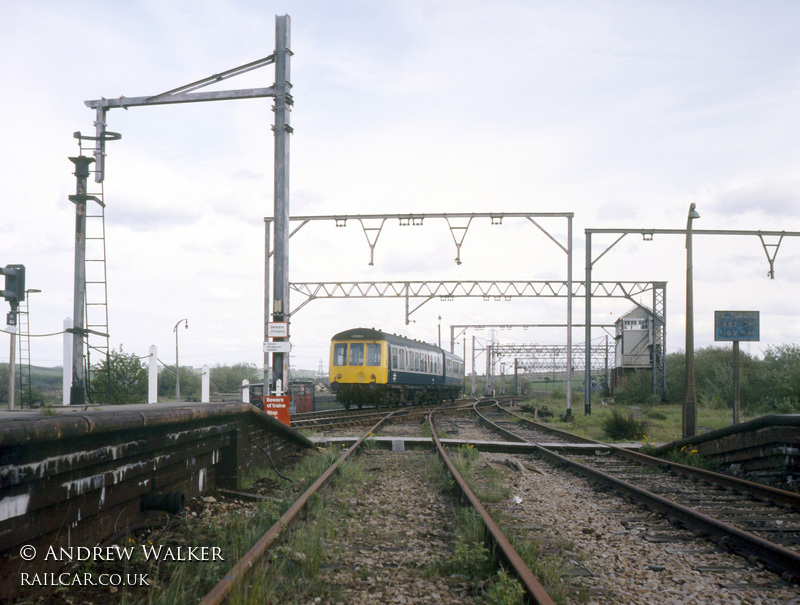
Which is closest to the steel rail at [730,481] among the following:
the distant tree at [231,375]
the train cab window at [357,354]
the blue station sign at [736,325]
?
the blue station sign at [736,325]

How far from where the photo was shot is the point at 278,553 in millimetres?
4719

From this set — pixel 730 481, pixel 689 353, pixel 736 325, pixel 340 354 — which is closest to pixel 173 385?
pixel 340 354

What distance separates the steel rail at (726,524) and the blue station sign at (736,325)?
4768 millimetres

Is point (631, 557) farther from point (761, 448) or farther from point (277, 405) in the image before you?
point (277, 405)

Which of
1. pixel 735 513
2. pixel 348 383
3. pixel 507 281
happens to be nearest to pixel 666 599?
pixel 735 513

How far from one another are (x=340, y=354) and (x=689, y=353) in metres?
16.6

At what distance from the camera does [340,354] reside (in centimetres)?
2858

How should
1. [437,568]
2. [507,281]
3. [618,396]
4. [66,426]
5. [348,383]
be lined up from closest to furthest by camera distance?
[66,426] < [437,568] < [348,383] < [507,281] < [618,396]

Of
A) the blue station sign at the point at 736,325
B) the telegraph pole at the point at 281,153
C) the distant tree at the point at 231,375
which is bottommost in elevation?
the distant tree at the point at 231,375

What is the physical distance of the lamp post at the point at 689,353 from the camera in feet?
46.2

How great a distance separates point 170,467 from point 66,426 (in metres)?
2.24

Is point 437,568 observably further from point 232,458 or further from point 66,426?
point 232,458

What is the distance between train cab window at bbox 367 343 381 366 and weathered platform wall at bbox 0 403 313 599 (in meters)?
20.3

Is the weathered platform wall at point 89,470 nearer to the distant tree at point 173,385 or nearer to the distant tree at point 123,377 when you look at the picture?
the distant tree at point 123,377
